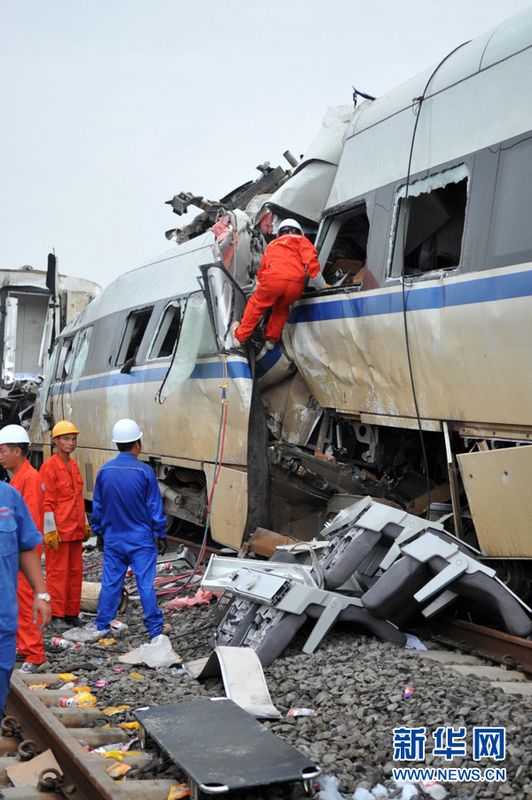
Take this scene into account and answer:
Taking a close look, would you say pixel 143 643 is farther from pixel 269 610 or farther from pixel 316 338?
pixel 316 338

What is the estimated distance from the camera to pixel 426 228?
6.77m

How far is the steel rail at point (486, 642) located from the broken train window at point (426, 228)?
2.48 meters

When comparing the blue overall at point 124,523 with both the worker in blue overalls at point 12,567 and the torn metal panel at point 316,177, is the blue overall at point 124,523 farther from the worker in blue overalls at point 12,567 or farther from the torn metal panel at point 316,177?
the torn metal panel at point 316,177

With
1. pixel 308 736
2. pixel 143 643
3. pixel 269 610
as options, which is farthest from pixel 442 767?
pixel 143 643

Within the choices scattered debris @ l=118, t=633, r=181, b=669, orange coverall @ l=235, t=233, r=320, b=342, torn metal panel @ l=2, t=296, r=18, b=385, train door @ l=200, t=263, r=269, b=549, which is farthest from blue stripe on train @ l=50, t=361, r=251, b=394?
scattered debris @ l=118, t=633, r=181, b=669

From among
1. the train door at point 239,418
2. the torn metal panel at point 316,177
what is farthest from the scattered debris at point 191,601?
the torn metal panel at point 316,177

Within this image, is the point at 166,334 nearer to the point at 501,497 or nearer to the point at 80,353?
the point at 80,353

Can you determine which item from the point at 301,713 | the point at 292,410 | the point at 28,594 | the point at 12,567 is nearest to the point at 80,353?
the point at 292,410

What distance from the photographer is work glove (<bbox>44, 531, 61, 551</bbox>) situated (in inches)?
283

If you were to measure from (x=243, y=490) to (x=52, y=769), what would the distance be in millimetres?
4204

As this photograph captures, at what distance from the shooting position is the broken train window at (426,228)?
21.6ft

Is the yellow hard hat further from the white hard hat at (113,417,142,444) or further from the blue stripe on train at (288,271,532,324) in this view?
the blue stripe on train at (288,271,532,324)

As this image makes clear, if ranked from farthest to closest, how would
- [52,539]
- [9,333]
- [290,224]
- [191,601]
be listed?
[9,333] → [290,224] → [191,601] → [52,539]

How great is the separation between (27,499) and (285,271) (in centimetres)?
271
